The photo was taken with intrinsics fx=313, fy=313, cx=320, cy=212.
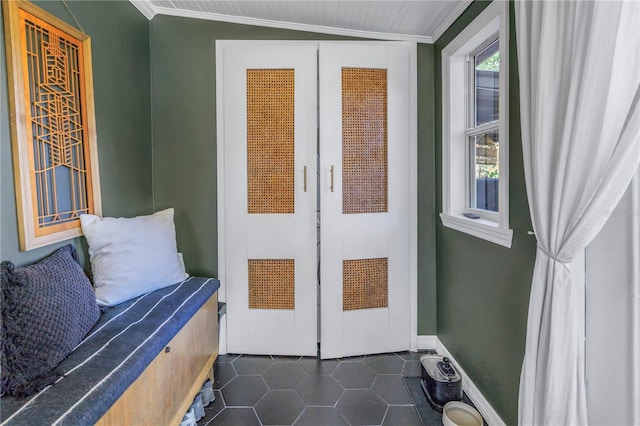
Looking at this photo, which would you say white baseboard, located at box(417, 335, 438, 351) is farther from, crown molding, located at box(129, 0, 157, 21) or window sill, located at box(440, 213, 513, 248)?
crown molding, located at box(129, 0, 157, 21)

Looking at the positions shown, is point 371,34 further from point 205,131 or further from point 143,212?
point 143,212

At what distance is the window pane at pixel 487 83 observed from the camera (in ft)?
6.03

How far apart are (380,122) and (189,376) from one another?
200cm

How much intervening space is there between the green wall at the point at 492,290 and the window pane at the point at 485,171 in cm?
24

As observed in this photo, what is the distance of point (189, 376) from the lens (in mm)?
1597

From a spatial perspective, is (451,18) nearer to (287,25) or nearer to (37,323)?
(287,25)

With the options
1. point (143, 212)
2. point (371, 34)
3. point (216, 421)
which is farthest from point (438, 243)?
point (143, 212)

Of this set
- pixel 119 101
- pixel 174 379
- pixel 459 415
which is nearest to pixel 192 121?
pixel 119 101

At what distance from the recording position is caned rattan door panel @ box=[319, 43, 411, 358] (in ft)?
7.42

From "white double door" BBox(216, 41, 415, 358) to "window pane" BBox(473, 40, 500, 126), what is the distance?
469 millimetres

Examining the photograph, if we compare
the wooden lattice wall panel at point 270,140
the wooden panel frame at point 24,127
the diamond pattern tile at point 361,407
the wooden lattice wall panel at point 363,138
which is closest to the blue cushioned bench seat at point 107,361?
the wooden panel frame at point 24,127

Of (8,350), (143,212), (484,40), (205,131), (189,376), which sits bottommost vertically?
(189,376)

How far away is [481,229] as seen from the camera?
1.74 meters

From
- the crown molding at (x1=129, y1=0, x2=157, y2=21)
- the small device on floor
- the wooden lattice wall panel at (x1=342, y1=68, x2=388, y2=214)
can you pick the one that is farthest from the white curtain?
the crown molding at (x1=129, y1=0, x2=157, y2=21)
